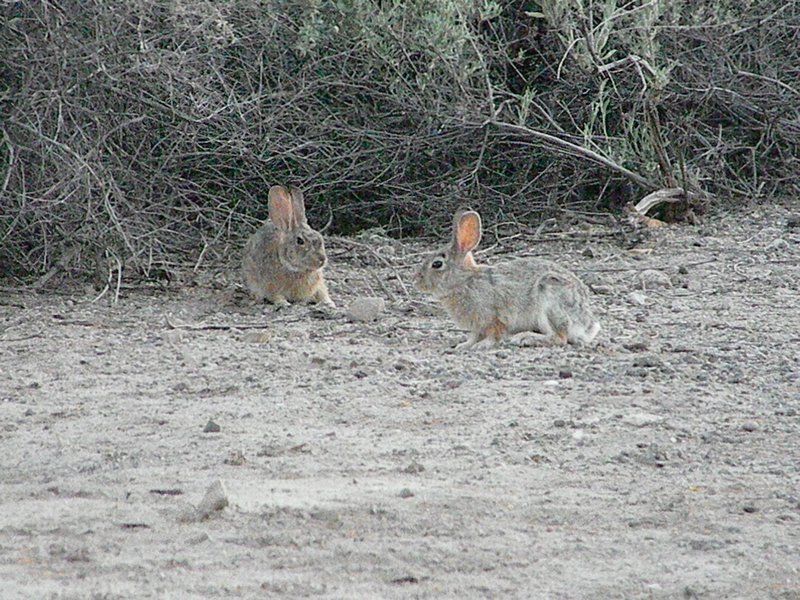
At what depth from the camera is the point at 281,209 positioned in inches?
352

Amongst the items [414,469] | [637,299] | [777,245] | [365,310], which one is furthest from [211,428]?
[777,245]

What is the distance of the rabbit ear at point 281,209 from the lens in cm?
889

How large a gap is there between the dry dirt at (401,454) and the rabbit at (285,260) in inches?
20.8

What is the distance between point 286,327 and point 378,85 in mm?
2705

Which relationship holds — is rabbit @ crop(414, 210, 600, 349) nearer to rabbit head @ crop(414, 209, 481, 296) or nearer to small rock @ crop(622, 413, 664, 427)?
rabbit head @ crop(414, 209, 481, 296)

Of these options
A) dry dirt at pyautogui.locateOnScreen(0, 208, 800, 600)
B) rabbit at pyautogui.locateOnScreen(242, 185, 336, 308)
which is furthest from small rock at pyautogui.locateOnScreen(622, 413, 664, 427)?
rabbit at pyautogui.locateOnScreen(242, 185, 336, 308)

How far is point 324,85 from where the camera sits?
31.2 feet

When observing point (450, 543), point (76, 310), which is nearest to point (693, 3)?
point (76, 310)

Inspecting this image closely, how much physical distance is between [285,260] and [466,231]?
164 cm

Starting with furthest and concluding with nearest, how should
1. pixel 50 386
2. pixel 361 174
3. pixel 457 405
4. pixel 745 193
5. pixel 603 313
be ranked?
1. pixel 745 193
2. pixel 361 174
3. pixel 603 313
4. pixel 50 386
5. pixel 457 405

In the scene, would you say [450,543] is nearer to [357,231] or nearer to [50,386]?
[50,386]

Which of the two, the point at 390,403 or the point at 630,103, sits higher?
the point at 630,103

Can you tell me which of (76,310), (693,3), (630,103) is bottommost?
(76,310)

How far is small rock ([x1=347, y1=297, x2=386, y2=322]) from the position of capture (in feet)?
25.3
